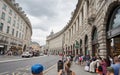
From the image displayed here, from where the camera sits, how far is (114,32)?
12.5m

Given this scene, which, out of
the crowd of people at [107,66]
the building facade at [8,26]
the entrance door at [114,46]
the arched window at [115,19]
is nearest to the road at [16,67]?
the crowd of people at [107,66]

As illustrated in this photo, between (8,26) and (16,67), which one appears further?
(8,26)

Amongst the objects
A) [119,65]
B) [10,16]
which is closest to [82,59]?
[119,65]

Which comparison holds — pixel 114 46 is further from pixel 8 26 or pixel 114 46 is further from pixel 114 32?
pixel 8 26

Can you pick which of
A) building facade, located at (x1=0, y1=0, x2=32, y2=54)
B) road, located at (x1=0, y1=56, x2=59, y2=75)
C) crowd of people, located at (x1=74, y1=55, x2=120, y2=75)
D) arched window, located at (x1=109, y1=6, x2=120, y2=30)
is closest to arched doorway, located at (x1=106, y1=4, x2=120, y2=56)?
arched window, located at (x1=109, y1=6, x2=120, y2=30)

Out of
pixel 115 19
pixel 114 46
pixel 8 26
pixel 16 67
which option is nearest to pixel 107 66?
pixel 114 46

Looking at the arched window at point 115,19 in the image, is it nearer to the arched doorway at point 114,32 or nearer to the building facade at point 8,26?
the arched doorway at point 114,32

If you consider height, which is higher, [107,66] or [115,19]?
[115,19]

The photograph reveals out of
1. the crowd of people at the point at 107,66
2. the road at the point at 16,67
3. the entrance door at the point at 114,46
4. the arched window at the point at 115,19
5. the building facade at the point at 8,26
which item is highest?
the building facade at the point at 8,26

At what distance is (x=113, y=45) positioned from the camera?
43.7 ft

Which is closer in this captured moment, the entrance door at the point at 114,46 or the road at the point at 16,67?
the entrance door at the point at 114,46

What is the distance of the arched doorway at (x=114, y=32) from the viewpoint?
12375 millimetres

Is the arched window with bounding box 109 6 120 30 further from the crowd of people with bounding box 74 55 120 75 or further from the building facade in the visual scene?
the building facade

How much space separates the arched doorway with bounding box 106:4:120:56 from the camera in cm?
1238
